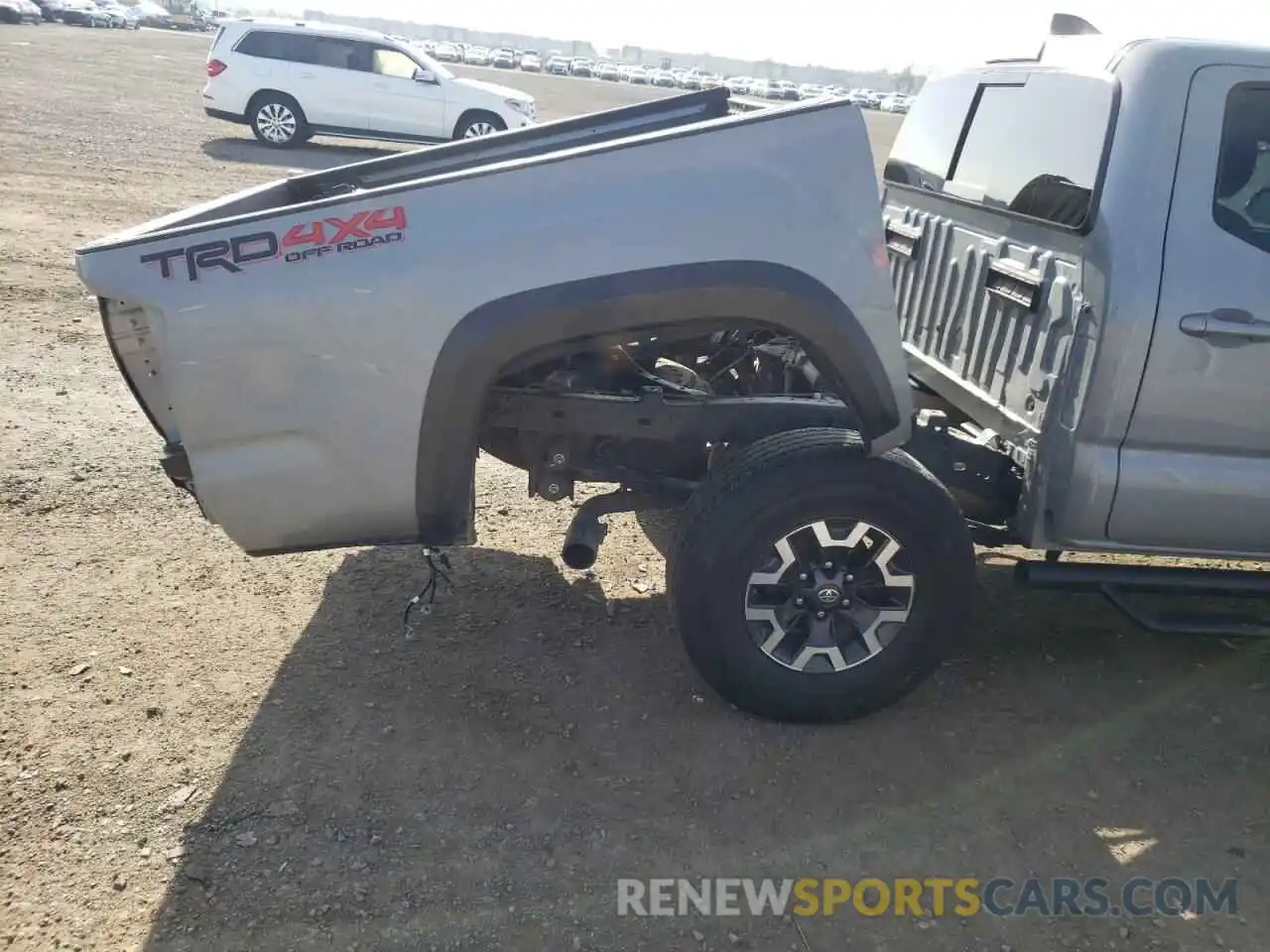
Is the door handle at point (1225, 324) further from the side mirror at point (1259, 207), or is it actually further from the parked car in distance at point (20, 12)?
the parked car in distance at point (20, 12)

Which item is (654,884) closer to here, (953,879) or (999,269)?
(953,879)

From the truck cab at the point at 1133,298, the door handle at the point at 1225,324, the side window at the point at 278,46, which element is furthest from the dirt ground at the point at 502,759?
the side window at the point at 278,46

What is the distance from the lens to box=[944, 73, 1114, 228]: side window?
3295 millimetres

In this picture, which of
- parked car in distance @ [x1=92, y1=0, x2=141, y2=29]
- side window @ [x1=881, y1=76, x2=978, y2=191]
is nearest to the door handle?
side window @ [x1=881, y1=76, x2=978, y2=191]

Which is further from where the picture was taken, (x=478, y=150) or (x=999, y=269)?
(x=478, y=150)

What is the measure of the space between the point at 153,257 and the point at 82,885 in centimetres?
165

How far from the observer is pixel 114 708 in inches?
127

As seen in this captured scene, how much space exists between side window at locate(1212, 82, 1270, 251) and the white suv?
1526cm

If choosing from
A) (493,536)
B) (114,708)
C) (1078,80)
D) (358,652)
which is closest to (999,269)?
(1078,80)

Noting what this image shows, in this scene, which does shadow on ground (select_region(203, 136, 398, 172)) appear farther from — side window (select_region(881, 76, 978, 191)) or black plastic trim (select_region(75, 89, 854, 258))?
black plastic trim (select_region(75, 89, 854, 258))

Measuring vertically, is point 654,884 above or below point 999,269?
below

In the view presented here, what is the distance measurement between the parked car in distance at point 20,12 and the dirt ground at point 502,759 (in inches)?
1952

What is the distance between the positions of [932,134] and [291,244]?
2.98 meters

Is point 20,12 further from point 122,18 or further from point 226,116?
point 226,116
